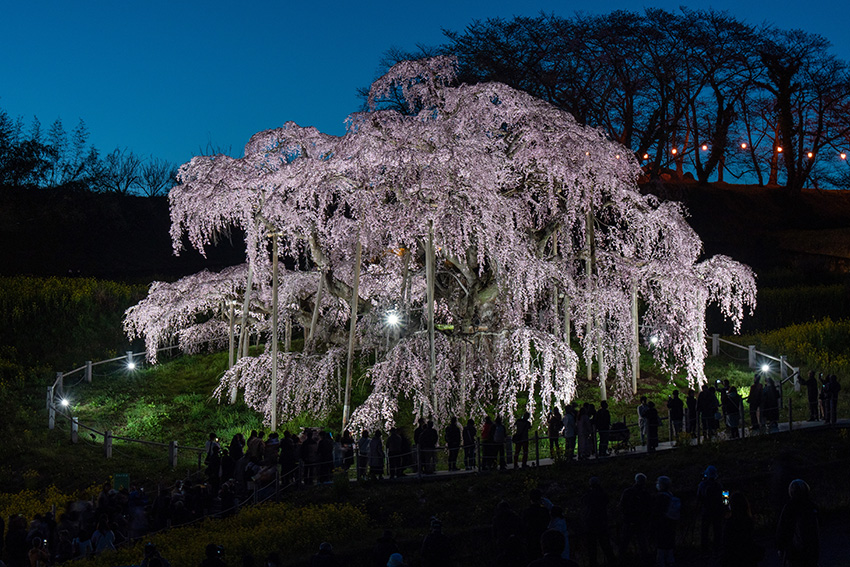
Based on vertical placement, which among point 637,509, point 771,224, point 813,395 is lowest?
point 637,509

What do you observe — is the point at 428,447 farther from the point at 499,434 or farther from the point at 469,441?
the point at 499,434

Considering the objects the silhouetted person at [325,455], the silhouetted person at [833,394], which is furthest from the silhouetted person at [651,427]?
the silhouetted person at [325,455]

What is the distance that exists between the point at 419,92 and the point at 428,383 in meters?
7.94

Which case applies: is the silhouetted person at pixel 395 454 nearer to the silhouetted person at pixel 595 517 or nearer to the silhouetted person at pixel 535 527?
the silhouetted person at pixel 595 517

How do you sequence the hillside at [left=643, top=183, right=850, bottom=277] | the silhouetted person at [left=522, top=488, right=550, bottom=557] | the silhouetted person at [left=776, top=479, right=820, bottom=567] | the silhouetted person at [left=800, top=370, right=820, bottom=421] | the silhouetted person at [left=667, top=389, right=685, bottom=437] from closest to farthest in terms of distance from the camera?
the silhouetted person at [left=776, top=479, right=820, bottom=567], the silhouetted person at [left=522, top=488, right=550, bottom=557], the silhouetted person at [left=667, top=389, right=685, bottom=437], the silhouetted person at [left=800, top=370, right=820, bottom=421], the hillside at [left=643, top=183, right=850, bottom=277]

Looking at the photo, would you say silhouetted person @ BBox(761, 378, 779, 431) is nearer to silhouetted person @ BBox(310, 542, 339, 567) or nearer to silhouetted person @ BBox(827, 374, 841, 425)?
silhouetted person @ BBox(827, 374, 841, 425)

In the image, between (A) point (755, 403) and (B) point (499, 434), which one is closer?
(B) point (499, 434)

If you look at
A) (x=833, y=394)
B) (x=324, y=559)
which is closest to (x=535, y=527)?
(x=324, y=559)

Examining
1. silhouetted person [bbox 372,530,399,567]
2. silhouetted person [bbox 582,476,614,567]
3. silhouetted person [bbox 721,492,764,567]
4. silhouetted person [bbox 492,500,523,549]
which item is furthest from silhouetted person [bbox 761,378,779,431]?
silhouetted person [bbox 372,530,399,567]

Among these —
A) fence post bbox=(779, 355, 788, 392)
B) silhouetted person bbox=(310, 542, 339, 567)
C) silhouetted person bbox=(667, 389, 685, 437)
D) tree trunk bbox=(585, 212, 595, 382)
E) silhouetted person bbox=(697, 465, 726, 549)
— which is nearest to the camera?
silhouetted person bbox=(310, 542, 339, 567)

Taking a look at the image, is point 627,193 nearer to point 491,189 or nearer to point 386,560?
point 491,189

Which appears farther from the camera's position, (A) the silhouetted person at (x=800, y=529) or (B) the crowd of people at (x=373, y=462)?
(B) the crowd of people at (x=373, y=462)

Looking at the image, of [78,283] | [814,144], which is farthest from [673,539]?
[814,144]

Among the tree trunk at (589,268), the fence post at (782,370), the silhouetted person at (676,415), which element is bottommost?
the silhouetted person at (676,415)
